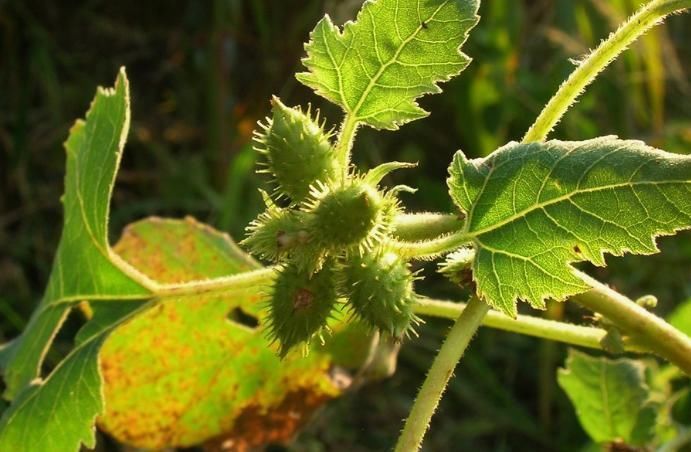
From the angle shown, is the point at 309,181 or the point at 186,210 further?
the point at 186,210

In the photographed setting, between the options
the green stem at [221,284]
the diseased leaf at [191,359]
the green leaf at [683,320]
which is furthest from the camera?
the green leaf at [683,320]

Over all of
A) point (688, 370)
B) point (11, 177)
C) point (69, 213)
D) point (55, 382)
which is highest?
point (688, 370)

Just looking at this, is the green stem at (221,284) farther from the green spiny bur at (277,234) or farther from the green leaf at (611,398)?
the green leaf at (611,398)

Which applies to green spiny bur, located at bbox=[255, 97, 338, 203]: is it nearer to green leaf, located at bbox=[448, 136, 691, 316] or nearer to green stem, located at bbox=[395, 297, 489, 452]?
green leaf, located at bbox=[448, 136, 691, 316]

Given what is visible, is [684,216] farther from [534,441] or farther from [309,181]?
[534,441]

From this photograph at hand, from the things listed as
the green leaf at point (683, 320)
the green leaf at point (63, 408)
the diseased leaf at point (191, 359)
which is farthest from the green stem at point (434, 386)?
the green leaf at point (683, 320)

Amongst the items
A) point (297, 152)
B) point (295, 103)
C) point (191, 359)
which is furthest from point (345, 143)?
point (295, 103)

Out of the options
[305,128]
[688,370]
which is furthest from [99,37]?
[688,370]

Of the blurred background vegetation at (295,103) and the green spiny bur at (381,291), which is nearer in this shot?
the green spiny bur at (381,291)
